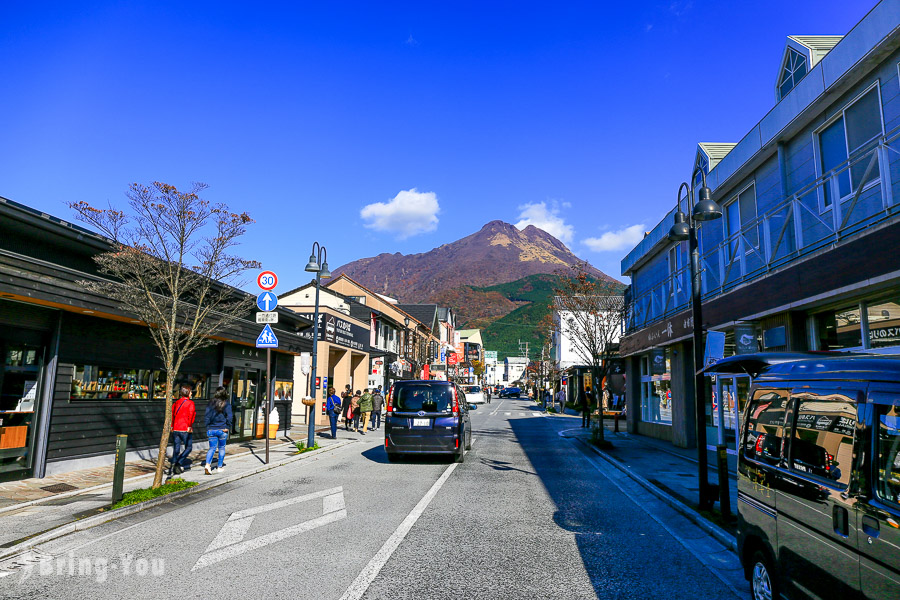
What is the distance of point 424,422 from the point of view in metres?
13.6

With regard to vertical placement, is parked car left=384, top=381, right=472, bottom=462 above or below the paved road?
above

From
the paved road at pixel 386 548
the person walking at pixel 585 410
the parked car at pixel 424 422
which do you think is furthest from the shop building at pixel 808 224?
the person walking at pixel 585 410

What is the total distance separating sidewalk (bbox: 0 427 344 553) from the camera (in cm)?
743

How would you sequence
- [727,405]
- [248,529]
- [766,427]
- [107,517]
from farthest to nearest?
[727,405]
[107,517]
[248,529]
[766,427]

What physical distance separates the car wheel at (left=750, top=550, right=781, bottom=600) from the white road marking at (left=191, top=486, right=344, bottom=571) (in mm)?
4929

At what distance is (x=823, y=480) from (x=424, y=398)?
34.4 feet

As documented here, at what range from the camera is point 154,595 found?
16.2ft

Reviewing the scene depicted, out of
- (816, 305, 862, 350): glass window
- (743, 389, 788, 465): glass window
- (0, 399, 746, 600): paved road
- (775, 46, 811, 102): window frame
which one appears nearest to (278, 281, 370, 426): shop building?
(0, 399, 746, 600): paved road

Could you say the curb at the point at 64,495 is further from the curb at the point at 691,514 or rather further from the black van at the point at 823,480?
the curb at the point at 691,514

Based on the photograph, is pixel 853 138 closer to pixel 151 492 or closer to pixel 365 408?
pixel 151 492

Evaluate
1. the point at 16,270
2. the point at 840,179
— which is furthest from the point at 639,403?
the point at 16,270

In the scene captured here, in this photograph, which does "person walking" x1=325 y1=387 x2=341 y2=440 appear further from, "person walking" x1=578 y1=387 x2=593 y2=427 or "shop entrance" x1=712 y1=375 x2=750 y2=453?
"shop entrance" x1=712 y1=375 x2=750 y2=453

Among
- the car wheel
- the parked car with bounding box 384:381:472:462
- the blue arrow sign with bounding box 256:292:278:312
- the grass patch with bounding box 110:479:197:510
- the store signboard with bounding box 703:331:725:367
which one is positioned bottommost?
the grass patch with bounding box 110:479:197:510

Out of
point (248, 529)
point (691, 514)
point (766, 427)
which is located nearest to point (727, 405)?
point (691, 514)
